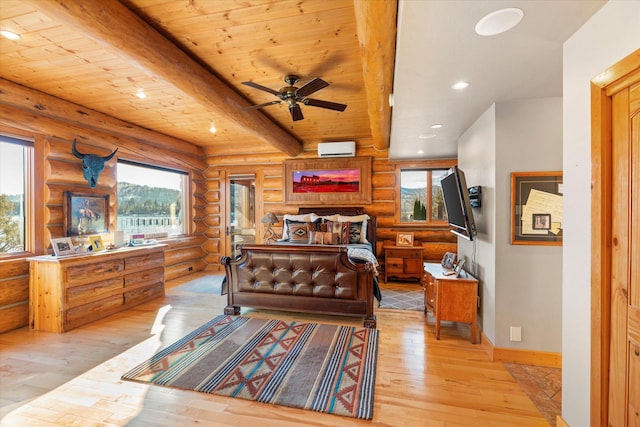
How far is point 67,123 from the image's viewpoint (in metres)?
3.56

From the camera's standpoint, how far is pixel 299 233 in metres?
4.98

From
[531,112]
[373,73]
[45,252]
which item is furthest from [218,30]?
[45,252]

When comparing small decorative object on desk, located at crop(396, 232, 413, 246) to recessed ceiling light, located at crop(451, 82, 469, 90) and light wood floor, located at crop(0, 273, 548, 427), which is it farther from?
recessed ceiling light, located at crop(451, 82, 469, 90)

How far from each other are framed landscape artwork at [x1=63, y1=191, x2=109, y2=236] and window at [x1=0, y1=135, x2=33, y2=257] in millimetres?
370

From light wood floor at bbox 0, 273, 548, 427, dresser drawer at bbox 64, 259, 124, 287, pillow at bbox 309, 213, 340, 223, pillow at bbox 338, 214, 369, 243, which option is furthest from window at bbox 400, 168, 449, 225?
dresser drawer at bbox 64, 259, 124, 287

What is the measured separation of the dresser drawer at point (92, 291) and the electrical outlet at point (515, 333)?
14.8 feet

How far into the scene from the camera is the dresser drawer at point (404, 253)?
16.1 ft

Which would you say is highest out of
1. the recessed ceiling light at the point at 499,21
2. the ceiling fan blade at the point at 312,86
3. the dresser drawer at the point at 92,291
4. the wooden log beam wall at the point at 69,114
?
the wooden log beam wall at the point at 69,114

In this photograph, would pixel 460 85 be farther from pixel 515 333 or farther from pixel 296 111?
pixel 515 333

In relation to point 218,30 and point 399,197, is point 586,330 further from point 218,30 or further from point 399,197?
point 399,197

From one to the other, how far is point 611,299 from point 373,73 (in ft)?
6.43

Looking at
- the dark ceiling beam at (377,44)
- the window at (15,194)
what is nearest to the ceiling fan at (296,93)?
the dark ceiling beam at (377,44)

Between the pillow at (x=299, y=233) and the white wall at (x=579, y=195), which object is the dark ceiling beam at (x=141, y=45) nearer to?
the pillow at (x=299, y=233)

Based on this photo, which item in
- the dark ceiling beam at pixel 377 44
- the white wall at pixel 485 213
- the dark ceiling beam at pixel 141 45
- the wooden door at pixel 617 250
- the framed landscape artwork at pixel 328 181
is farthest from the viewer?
the framed landscape artwork at pixel 328 181
